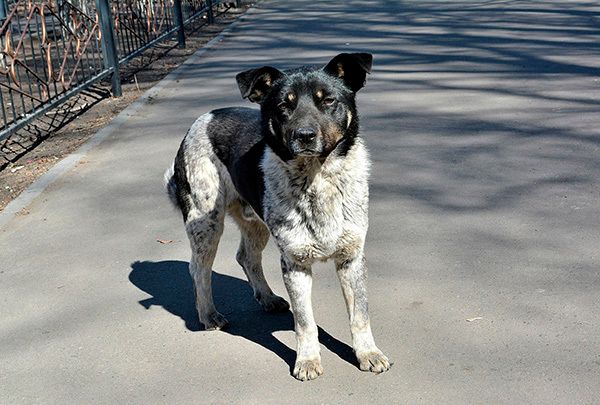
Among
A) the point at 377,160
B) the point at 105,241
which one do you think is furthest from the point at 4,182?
the point at 377,160

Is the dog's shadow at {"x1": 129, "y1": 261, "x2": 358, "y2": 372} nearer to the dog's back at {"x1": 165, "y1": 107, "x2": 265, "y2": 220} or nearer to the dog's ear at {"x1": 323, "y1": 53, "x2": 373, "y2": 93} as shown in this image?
the dog's back at {"x1": 165, "y1": 107, "x2": 265, "y2": 220}

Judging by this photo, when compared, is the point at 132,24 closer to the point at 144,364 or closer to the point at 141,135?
the point at 141,135

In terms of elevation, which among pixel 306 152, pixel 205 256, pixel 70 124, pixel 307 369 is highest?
pixel 306 152

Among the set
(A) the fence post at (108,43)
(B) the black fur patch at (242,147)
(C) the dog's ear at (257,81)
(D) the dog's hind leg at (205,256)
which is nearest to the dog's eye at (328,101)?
(C) the dog's ear at (257,81)

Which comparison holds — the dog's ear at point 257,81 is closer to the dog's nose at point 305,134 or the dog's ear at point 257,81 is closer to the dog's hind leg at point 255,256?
the dog's nose at point 305,134

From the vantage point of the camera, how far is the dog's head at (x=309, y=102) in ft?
14.0

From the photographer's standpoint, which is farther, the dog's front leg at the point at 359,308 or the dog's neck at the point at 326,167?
the dog's front leg at the point at 359,308

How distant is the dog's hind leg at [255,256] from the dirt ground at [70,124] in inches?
121

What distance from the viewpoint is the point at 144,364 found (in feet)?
16.2

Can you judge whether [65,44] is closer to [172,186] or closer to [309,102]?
[172,186]

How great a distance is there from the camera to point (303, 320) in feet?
15.1

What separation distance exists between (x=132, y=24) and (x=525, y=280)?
33.1 ft

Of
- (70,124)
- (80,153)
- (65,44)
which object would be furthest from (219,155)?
(65,44)

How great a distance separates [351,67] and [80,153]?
536 cm
